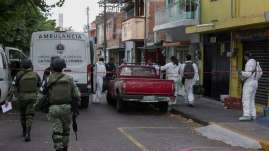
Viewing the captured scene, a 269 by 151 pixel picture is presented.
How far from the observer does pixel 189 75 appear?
786 inches

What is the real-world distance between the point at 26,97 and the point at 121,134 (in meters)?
2.45

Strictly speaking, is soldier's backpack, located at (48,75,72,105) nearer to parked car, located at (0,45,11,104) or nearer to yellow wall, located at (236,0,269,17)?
parked car, located at (0,45,11,104)

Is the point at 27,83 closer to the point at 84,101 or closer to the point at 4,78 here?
the point at 4,78

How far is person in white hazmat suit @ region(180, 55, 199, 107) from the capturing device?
20.0m

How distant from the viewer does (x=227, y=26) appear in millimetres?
20125

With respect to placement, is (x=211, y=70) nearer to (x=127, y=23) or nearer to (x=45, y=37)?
(x=45, y=37)

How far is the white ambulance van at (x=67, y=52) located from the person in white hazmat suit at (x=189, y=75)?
10.8 ft

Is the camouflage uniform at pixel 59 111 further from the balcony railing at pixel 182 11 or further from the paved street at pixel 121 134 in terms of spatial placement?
the balcony railing at pixel 182 11

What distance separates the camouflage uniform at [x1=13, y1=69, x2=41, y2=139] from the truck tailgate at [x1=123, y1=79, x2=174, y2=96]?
554 centimetres

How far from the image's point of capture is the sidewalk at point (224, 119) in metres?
13.0

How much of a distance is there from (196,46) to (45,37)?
990 cm

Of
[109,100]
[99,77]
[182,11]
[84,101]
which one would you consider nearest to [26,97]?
[84,101]

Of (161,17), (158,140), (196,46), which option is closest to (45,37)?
(158,140)

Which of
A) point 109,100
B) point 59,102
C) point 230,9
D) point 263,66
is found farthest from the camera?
point 109,100
